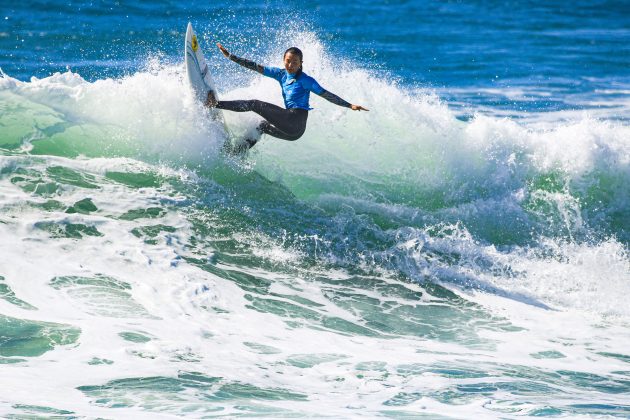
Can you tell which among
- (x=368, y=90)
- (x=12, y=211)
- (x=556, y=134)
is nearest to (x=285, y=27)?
(x=368, y=90)

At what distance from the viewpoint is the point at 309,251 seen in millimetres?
9656

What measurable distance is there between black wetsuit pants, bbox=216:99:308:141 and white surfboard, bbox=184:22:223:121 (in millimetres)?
870

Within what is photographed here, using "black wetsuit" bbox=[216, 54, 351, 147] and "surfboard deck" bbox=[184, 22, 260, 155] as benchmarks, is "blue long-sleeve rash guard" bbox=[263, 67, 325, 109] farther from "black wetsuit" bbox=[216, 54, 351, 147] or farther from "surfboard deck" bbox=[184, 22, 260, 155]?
"surfboard deck" bbox=[184, 22, 260, 155]

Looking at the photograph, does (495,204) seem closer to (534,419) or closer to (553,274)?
(553,274)

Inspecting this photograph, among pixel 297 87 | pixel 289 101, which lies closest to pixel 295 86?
pixel 297 87

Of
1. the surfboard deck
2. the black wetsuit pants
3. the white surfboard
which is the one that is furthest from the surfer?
the white surfboard

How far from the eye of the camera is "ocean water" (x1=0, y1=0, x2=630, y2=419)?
249 inches

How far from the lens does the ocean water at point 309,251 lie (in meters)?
6.32

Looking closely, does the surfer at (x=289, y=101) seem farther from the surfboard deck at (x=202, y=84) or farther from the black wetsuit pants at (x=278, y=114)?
the surfboard deck at (x=202, y=84)

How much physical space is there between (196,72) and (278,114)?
1403 mm

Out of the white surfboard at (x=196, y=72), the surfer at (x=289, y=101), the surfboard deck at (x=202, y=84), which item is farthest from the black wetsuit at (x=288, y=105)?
the white surfboard at (x=196, y=72)

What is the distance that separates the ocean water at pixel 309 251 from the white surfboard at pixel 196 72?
0.24 m

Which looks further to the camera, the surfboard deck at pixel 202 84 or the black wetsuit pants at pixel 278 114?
the surfboard deck at pixel 202 84

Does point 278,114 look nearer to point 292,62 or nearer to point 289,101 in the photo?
point 289,101
